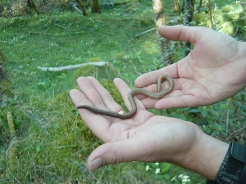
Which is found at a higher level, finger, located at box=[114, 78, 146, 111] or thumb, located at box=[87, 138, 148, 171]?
thumb, located at box=[87, 138, 148, 171]

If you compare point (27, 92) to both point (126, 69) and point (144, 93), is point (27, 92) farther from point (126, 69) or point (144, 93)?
point (126, 69)

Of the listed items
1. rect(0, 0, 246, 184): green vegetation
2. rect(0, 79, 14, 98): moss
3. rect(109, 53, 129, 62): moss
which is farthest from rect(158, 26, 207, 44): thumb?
A: rect(109, 53, 129, 62): moss

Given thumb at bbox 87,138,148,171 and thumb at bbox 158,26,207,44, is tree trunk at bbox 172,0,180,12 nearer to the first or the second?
thumb at bbox 158,26,207,44

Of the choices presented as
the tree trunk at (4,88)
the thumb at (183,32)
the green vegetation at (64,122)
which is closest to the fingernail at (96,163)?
the green vegetation at (64,122)

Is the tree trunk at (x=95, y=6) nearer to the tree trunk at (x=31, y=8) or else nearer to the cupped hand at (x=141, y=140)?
the tree trunk at (x=31, y=8)

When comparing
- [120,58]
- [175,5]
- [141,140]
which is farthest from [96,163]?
[175,5]

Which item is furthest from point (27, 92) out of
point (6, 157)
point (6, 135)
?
point (6, 157)
